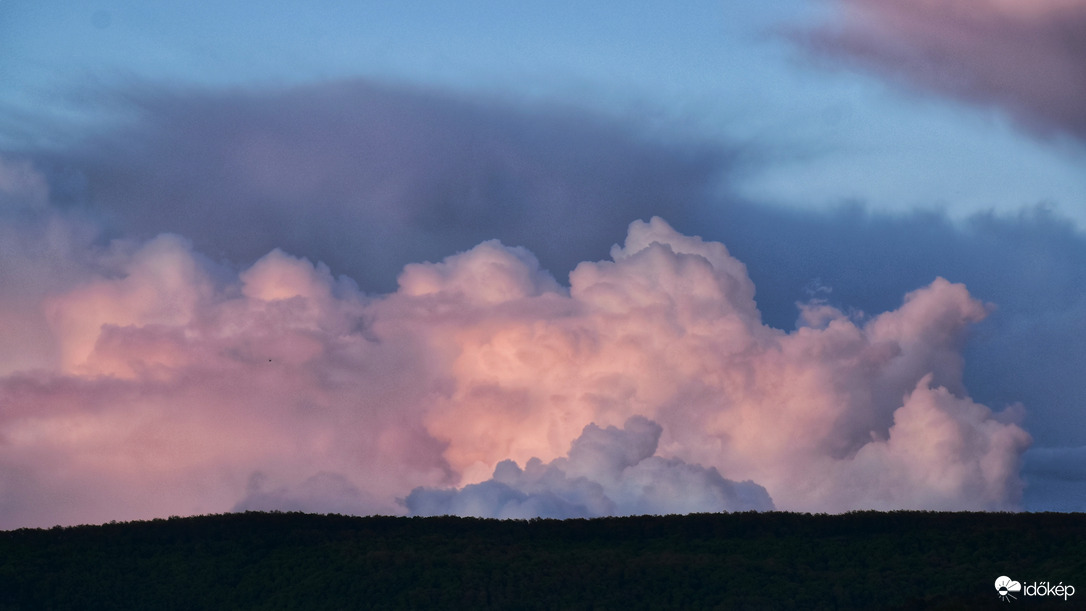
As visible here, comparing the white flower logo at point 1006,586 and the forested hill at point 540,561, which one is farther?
the forested hill at point 540,561

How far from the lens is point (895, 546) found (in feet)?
257

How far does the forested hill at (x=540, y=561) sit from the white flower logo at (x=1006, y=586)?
126 centimetres

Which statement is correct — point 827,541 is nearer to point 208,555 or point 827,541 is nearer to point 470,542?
point 470,542

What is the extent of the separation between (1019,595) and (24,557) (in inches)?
2335

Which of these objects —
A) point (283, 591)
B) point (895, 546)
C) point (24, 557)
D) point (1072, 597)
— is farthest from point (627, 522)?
point (24, 557)

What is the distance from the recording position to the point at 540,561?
7775cm

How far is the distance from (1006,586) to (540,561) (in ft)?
89.4

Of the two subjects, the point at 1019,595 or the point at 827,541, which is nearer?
the point at 1019,595

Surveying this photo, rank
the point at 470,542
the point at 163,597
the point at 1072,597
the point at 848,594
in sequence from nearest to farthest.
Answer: the point at 1072,597 < the point at 848,594 < the point at 163,597 < the point at 470,542

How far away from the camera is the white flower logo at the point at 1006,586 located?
66000mm

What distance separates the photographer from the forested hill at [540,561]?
73.2 m

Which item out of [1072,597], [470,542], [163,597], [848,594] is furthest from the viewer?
[470,542]

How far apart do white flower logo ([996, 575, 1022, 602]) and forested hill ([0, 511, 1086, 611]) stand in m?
1.26

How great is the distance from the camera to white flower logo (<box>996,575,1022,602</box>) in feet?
217
